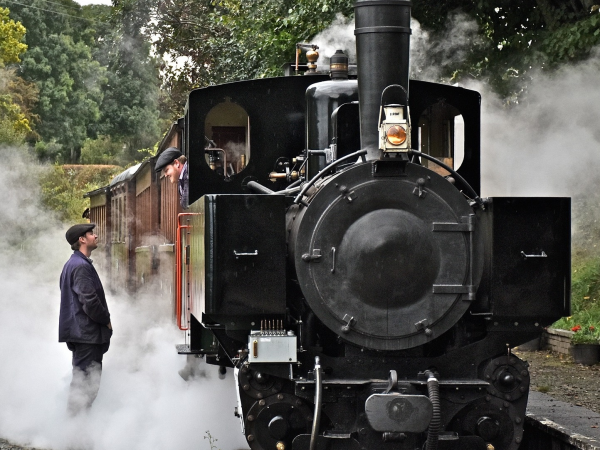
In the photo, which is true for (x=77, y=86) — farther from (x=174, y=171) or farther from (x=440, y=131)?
(x=440, y=131)

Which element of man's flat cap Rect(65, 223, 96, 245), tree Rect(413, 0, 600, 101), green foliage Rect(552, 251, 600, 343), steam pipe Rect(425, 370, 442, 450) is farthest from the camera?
tree Rect(413, 0, 600, 101)

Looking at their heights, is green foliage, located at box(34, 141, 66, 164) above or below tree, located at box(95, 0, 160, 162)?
below

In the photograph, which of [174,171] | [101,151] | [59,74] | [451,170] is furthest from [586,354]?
[101,151]

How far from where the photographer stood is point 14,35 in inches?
1244

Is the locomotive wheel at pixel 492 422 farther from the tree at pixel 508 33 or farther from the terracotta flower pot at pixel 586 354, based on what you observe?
the tree at pixel 508 33

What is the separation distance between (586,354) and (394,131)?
21.7 ft

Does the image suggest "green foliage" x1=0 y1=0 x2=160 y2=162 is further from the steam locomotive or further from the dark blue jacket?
the steam locomotive

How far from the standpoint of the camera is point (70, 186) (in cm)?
3241

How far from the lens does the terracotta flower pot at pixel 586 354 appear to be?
10359 mm

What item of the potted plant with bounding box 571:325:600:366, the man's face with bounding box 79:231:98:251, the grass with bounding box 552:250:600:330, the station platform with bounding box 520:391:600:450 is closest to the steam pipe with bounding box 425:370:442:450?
the station platform with bounding box 520:391:600:450

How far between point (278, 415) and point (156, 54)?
60.8ft

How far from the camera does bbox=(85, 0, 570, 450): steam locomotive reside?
15.5ft

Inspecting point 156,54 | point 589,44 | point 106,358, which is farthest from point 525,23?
point 156,54

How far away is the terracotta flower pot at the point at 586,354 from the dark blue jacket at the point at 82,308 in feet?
18.6
